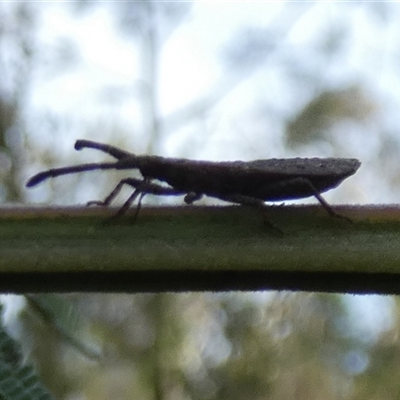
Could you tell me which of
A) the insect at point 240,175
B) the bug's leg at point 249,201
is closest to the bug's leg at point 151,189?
the insect at point 240,175

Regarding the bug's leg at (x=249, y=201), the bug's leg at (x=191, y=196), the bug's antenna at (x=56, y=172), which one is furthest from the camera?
the bug's leg at (x=191, y=196)

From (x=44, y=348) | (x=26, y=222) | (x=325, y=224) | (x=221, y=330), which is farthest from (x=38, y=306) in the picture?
(x=44, y=348)

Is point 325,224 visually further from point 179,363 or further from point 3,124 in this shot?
point 3,124

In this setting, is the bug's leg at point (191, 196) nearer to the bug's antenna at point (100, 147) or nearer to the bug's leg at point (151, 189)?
the bug's leg at point (151, 189)

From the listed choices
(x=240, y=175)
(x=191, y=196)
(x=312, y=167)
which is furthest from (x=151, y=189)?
(x=312, y=167)

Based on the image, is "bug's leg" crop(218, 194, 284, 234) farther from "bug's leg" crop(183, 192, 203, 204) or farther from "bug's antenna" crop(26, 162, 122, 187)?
"bug's antenna" crop(26, 162, 122, 187)

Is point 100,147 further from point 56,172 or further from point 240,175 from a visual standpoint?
point 240,175

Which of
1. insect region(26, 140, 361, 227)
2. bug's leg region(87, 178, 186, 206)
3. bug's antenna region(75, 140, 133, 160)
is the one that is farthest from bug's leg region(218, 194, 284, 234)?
bug's antenna region(75, 140, 133, 160)

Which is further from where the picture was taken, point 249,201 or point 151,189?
point 151,189
